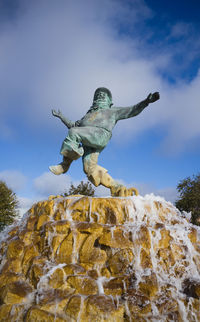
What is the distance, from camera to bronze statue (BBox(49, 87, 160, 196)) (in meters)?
6.99

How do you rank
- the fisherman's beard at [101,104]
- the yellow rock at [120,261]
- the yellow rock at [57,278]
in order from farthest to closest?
the fisherman's beard at [101,104] < the yellow rock at [120,261] < the yellow rock at [57,278]

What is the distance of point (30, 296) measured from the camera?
14.5ft

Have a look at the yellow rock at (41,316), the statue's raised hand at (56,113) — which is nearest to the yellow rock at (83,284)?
the yellow rock at (41,316)

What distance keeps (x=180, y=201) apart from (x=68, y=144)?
17.1m

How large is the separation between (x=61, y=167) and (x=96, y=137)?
1.30 metres

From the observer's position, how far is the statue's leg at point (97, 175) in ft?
24.4

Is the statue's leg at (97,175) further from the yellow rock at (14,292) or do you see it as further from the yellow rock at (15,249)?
the yellow rock at (14,292)

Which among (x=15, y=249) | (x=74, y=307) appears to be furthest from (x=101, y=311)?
(x=15, y=249)

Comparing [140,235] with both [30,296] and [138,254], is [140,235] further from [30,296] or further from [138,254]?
[30,296]

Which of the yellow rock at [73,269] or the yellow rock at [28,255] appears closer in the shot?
the yellow rock at [73,269]

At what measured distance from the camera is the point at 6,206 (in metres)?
20.3

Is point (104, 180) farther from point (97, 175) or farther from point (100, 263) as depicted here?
point (100, 263)

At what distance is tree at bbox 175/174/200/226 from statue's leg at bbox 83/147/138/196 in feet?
43.5

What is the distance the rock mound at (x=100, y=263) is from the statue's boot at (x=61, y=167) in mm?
986
